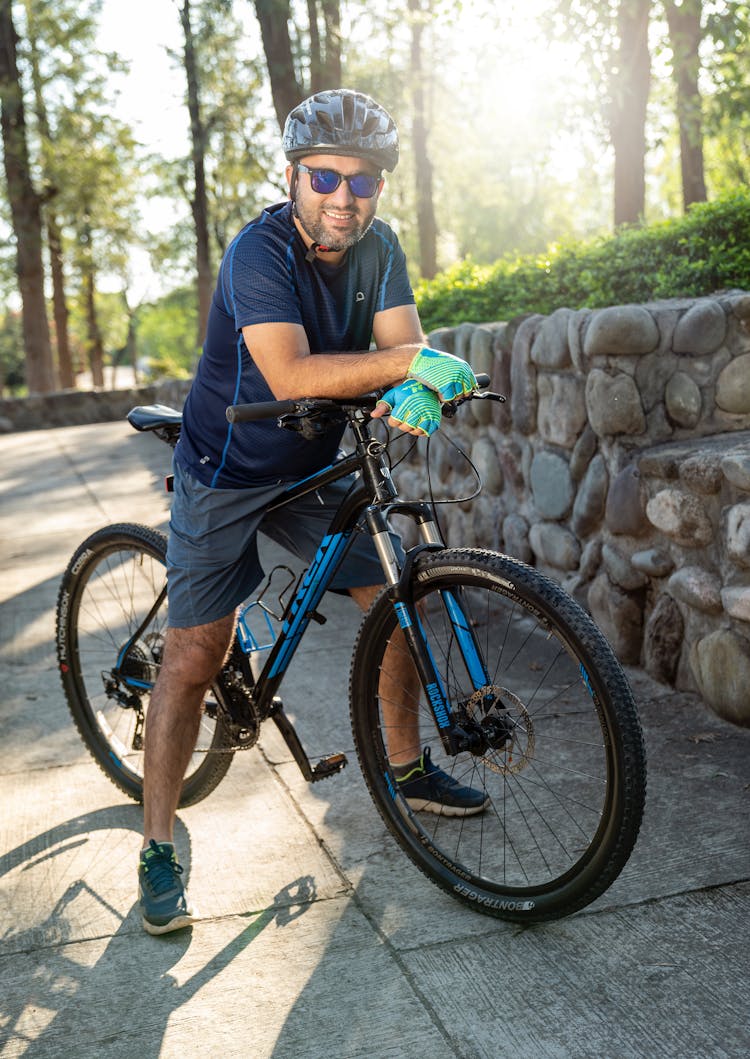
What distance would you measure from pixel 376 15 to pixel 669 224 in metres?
11.4

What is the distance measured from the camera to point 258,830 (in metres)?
3.62

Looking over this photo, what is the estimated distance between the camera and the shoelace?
3080 mm

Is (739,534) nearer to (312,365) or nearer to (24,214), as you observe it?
(312,365)

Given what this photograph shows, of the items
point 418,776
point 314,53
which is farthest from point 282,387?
point 314,53

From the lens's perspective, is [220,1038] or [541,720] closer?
[220,1038]

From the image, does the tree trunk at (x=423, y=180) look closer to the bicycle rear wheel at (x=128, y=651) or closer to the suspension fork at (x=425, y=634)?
the bicycle rear wheel at (x=128, y=651)

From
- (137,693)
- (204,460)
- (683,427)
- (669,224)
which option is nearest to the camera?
(204,460)

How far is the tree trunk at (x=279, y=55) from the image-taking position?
11578 millimetres

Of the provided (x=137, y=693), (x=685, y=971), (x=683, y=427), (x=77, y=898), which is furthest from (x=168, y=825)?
(x=683, y=427)

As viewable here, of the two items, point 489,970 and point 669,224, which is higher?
point 669,224

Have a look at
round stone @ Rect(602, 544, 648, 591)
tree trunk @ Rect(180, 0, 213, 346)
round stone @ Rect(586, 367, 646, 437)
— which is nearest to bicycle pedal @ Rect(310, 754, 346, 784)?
round stone @ Rect(602, 544, 648, 591)

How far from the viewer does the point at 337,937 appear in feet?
9.69

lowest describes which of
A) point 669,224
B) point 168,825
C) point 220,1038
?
point 220,1038

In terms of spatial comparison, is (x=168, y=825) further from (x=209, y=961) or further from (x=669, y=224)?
(x=669, y=224)
